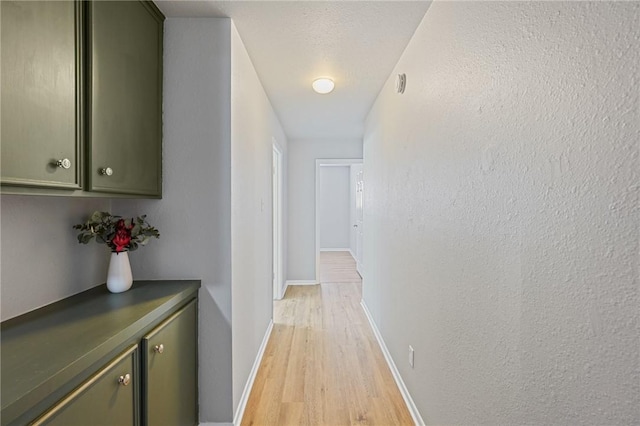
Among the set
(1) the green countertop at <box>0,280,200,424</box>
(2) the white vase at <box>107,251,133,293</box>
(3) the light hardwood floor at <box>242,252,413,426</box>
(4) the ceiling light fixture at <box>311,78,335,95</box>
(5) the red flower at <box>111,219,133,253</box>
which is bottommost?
(3) the light hardwood floor at <box>242,252,413,426</box>

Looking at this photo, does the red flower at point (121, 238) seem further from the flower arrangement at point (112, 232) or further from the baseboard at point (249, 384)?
the baseboard at point (249, 384)

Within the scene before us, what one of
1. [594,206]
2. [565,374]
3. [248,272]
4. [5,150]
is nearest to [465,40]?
[594,206]

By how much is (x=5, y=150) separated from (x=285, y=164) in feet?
14.6

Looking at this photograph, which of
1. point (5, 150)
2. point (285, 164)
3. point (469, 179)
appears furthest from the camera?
point (285, 164)

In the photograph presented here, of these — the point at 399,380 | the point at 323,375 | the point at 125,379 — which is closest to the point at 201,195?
the point at 125,379

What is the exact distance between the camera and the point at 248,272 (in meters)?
2.47

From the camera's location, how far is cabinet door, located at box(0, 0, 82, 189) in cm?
99

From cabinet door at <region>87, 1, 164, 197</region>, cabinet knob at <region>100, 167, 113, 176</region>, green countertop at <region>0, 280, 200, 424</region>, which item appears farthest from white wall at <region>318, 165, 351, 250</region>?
cabinet knob at <region>100, 167, 113, 176</region>

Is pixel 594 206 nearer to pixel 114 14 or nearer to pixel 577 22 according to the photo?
pixel 577 22

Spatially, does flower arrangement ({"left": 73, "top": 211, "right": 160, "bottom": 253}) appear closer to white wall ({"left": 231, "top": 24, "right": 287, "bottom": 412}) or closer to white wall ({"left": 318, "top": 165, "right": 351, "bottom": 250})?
white wall ({"left": 231, "top": 24, "right": 287, "bottom": 412})

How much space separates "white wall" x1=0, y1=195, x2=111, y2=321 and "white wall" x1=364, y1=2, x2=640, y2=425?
1.77 m

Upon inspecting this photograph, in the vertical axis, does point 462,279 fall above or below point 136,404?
above

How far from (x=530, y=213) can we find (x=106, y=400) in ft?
4.67

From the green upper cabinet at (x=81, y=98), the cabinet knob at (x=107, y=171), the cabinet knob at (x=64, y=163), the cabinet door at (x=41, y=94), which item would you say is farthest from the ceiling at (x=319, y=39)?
the cabinet knob at (x=64, y=163)
